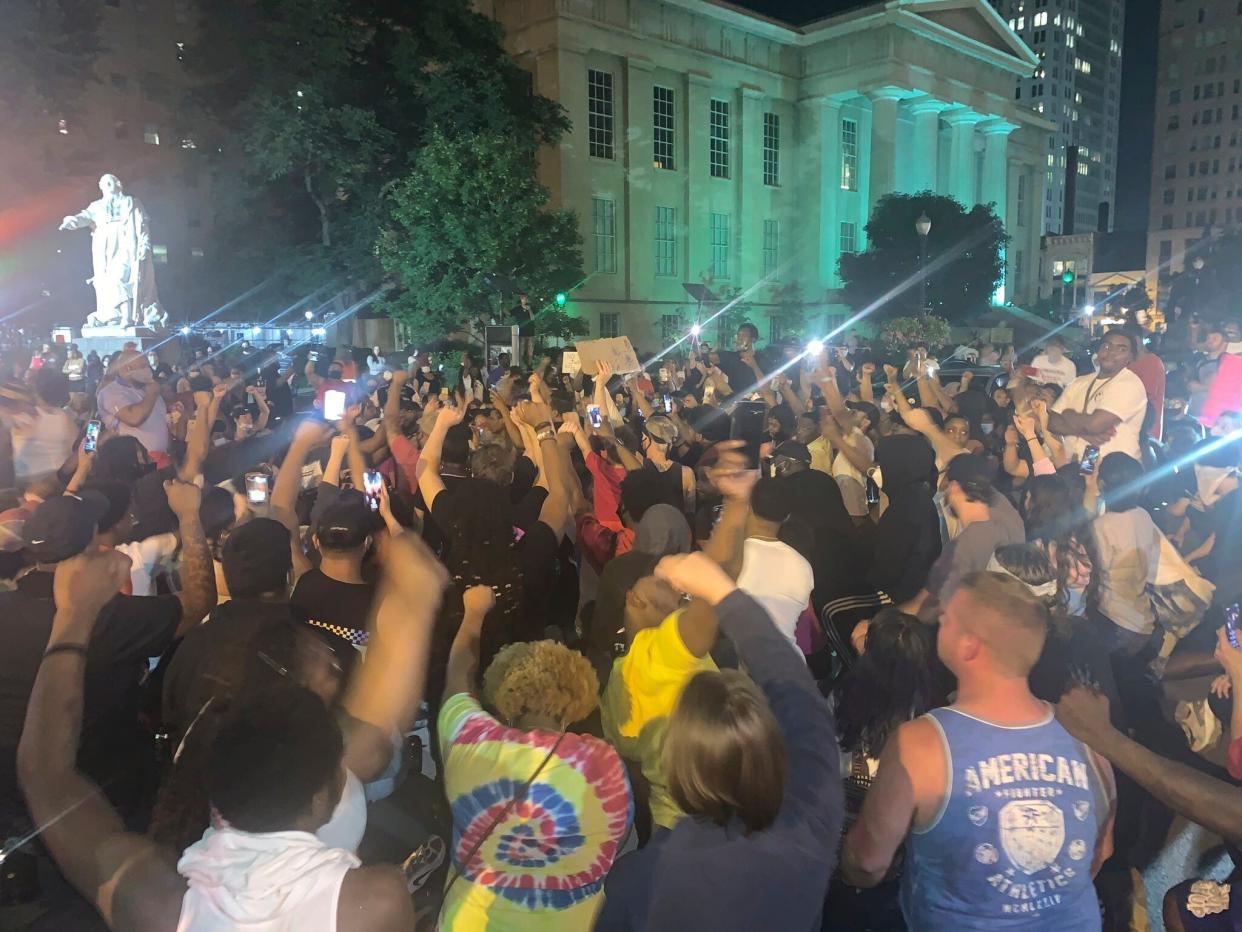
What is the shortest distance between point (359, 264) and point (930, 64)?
35.1 m

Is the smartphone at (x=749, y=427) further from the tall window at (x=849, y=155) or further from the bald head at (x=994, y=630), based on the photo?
the tall window at (x=849, y=155)

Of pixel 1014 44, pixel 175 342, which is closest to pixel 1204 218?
pixel 1014 44

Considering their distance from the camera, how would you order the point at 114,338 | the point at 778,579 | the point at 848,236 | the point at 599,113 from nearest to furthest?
the point at 778,579 → the point at 114,338 → the point at 599,113 → the point at 848,236

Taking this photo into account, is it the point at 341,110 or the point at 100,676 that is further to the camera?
the point at 341,110

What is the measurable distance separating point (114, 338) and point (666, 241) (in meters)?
28.2

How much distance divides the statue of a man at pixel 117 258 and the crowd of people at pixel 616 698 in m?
16.6

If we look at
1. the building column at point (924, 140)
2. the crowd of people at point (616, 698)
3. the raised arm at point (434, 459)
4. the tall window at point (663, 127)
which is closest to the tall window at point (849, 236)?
the building column at point (924, 140)

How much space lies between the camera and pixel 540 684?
239 centimetres

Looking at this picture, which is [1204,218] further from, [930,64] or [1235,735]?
[1235,735]

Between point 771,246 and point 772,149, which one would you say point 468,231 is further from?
point 772,149

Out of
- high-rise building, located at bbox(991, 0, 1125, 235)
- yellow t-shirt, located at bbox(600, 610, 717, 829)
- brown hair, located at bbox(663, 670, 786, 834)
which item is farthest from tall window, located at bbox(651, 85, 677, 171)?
high-rise building, located at bbox(991, 0, 1125, 235)

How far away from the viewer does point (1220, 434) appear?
272 inches

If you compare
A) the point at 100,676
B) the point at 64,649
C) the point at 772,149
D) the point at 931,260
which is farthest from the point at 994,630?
the point at 772,149

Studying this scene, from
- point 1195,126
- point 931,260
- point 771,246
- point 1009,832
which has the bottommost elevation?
point 1009,832
